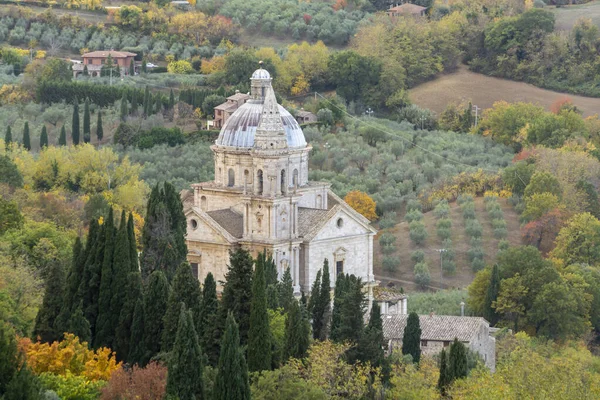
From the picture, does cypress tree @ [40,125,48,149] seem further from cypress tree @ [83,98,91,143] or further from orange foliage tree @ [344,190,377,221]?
orange foliage tree @ [344,190,377,221]

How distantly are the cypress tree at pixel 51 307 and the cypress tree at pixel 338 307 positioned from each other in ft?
26.8

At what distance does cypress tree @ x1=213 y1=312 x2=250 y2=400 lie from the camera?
4931 cm

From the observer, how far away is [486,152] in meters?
110

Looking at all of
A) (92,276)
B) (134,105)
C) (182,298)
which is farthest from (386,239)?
(182,298)

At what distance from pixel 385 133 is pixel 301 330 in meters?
53.7

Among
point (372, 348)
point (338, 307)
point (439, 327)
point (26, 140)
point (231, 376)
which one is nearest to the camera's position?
point (231, 376)

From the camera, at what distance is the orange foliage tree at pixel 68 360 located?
52.3 m

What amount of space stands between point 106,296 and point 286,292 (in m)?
8.42

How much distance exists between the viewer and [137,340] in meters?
56.3

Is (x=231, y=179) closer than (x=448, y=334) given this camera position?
No

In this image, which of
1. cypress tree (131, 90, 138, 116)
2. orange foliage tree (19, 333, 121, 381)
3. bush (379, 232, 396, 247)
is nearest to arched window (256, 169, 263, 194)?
orange foliage tree (19, 333, 121, 381)

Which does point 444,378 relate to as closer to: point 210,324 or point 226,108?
point 210,324

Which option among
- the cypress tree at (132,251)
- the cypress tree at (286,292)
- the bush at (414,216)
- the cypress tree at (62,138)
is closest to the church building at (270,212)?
the cypress tree at (286,292)

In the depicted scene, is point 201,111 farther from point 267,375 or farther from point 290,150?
point 267,375
